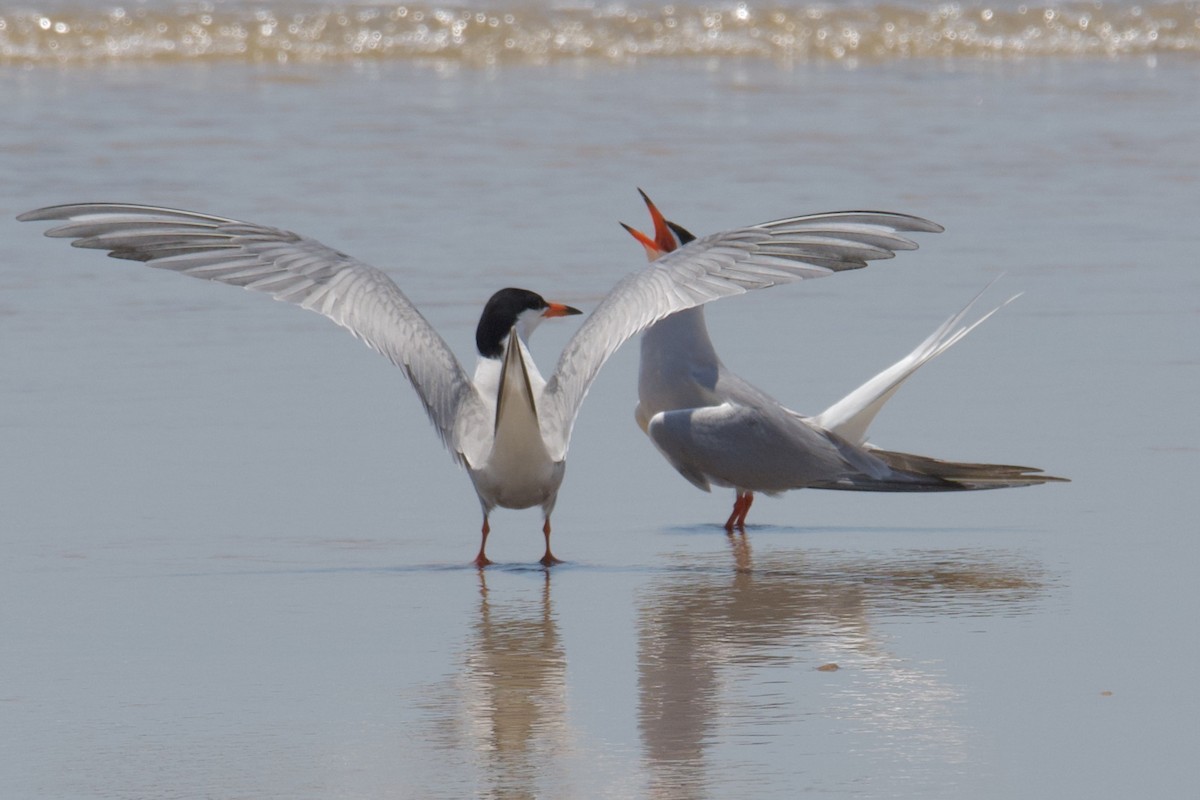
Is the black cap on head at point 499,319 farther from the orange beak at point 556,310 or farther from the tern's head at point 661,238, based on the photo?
the tern's head at point 661,238

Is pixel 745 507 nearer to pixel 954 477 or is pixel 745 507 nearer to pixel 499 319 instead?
pixel 954 477

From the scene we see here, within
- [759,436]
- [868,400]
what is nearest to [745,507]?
[759,436]

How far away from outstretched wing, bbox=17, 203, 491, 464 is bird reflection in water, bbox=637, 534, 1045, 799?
22.9 inches

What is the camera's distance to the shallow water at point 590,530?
10.4 feet

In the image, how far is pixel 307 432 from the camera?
5285 mm

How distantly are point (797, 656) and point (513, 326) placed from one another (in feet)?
3.53

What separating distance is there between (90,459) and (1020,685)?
2.59 metres

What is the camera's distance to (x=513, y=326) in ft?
14.3

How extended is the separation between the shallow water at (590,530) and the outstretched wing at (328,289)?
13.0 inches

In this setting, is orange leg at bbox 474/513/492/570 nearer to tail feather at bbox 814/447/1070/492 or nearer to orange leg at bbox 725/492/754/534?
orange leg at bbox 725/492/754/534

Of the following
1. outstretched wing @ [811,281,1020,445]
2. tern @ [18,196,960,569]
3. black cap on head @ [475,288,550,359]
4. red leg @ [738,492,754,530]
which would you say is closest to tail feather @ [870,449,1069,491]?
outstretched wing @ [811,281,1020,445]

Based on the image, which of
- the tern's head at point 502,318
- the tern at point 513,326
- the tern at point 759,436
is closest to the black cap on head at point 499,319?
the tern's head at point 502,318

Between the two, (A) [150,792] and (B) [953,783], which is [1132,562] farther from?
(A) [150,792]

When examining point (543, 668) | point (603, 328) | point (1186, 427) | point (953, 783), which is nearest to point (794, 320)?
point (1186, 427)
